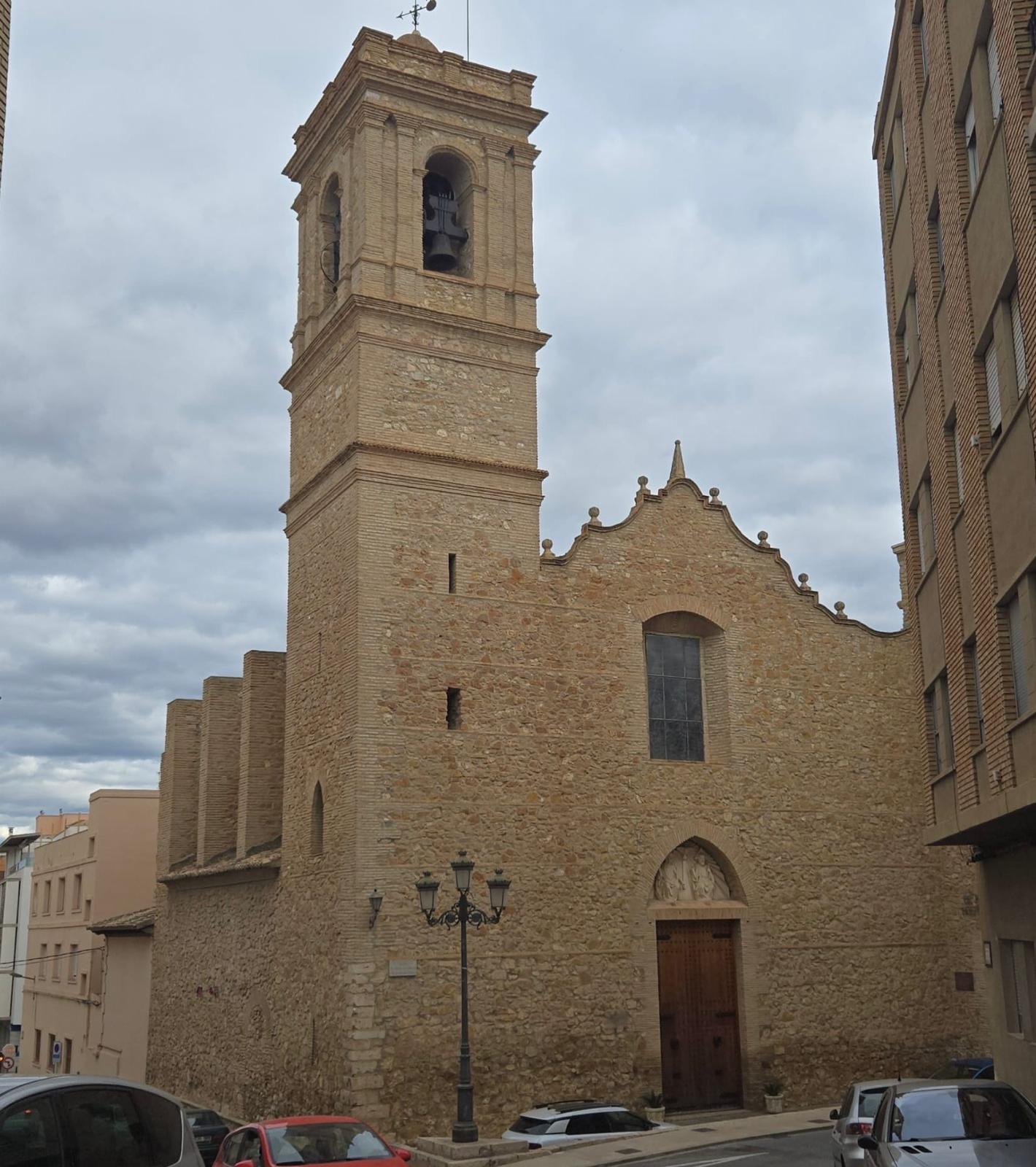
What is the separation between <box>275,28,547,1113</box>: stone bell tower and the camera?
21891 millimetres

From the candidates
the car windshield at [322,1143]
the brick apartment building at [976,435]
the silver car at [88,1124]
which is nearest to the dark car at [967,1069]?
the brick apartment building at [976,435]

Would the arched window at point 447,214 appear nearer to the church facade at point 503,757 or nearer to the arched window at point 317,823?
the church facade at point 503,757

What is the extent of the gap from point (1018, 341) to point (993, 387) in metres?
1.16

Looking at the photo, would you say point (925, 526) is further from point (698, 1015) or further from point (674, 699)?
point (698, 1015)

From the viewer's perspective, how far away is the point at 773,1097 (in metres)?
23.5

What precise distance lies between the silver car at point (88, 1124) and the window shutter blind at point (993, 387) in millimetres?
10663

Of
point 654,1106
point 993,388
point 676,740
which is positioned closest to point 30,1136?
point 993,388

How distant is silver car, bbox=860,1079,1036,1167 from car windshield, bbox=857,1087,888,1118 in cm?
271

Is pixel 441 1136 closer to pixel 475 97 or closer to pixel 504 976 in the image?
pixel 504 976

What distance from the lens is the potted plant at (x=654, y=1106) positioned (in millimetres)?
22359

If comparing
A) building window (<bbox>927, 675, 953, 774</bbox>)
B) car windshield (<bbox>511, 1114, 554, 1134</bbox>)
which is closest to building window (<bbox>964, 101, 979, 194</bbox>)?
Answer: building window (<bbox>927, 675, 953, 774</bbox>)

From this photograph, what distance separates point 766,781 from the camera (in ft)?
83.4

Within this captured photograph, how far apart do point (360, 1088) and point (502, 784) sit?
18.0ft

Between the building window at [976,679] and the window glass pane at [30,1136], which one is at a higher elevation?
the building window at [976,679]
